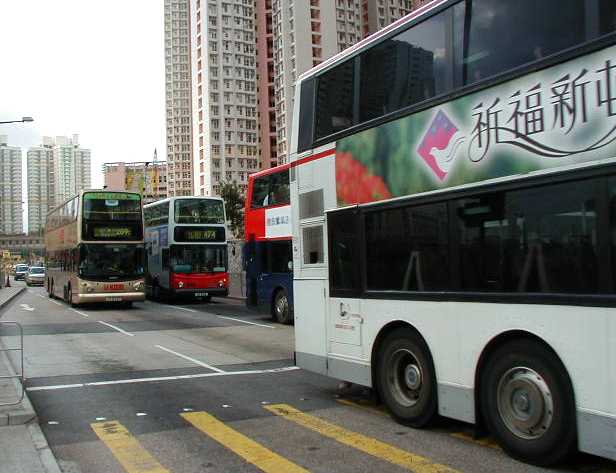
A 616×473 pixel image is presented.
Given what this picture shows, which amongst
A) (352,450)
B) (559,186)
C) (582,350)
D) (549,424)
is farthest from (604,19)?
(352,450)

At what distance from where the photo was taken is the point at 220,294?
2722 centimetres

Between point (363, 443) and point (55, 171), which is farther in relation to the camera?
point (55, 171)

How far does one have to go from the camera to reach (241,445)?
233 inches

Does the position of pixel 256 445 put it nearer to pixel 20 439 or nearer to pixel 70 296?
pixel 20 439

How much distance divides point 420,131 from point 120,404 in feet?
16.7

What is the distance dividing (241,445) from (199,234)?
21242mm

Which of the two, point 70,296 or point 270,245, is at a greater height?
point 270,245

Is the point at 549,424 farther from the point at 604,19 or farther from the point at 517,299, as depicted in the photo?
the point at 604,19

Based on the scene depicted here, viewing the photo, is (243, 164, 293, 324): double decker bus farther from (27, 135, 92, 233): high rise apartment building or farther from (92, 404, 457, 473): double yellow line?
(27, 135, 92, 233): high rise apartment building

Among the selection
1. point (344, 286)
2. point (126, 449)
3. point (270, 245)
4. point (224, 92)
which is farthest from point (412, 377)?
point (224, 92)

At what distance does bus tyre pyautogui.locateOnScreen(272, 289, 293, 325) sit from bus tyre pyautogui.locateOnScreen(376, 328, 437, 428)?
37.2ft

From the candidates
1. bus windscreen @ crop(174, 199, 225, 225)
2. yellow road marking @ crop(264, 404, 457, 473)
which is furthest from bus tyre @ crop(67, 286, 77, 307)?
yellow road marking @ crop(264, 404, 457, 473)

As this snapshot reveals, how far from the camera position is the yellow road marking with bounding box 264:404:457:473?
16.8 ft

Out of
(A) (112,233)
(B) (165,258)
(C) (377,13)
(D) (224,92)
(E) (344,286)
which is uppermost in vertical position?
(C) (377,13)
